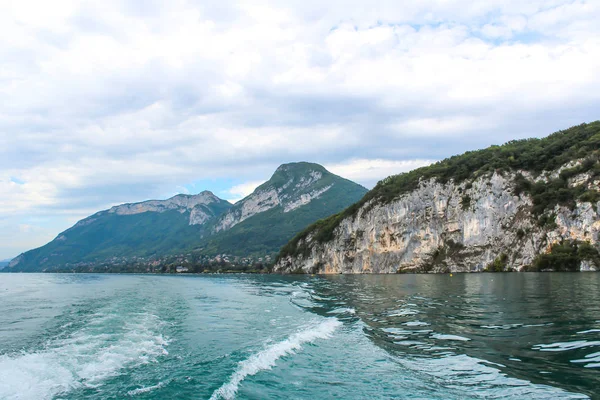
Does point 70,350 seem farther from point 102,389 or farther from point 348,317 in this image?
point 348,317

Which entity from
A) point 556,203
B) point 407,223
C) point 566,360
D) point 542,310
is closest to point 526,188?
point 556,203

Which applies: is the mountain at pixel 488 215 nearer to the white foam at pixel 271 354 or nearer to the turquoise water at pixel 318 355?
the turquoise water at pixel 318 355

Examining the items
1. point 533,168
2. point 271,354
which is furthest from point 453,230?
point 271,354

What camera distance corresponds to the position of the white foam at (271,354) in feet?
35.8

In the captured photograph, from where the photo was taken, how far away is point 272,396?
1034 centimetres

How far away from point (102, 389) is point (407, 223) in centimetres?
11146

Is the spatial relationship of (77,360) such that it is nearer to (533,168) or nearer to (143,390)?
(143,390)

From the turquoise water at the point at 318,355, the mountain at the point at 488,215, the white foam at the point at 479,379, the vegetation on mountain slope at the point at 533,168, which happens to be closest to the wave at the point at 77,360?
the turquoise water at the point at 318,355

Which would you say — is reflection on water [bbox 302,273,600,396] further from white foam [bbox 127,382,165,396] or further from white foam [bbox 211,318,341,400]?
white foam [bbox 127,382,165,396]

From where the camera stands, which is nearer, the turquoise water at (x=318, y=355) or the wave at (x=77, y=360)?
the turquoise water at (x=318, y=355)

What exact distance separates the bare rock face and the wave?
79265 millimetres

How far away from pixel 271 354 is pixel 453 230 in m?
100

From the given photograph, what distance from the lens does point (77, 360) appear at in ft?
47.1

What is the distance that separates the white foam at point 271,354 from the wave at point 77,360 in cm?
376
